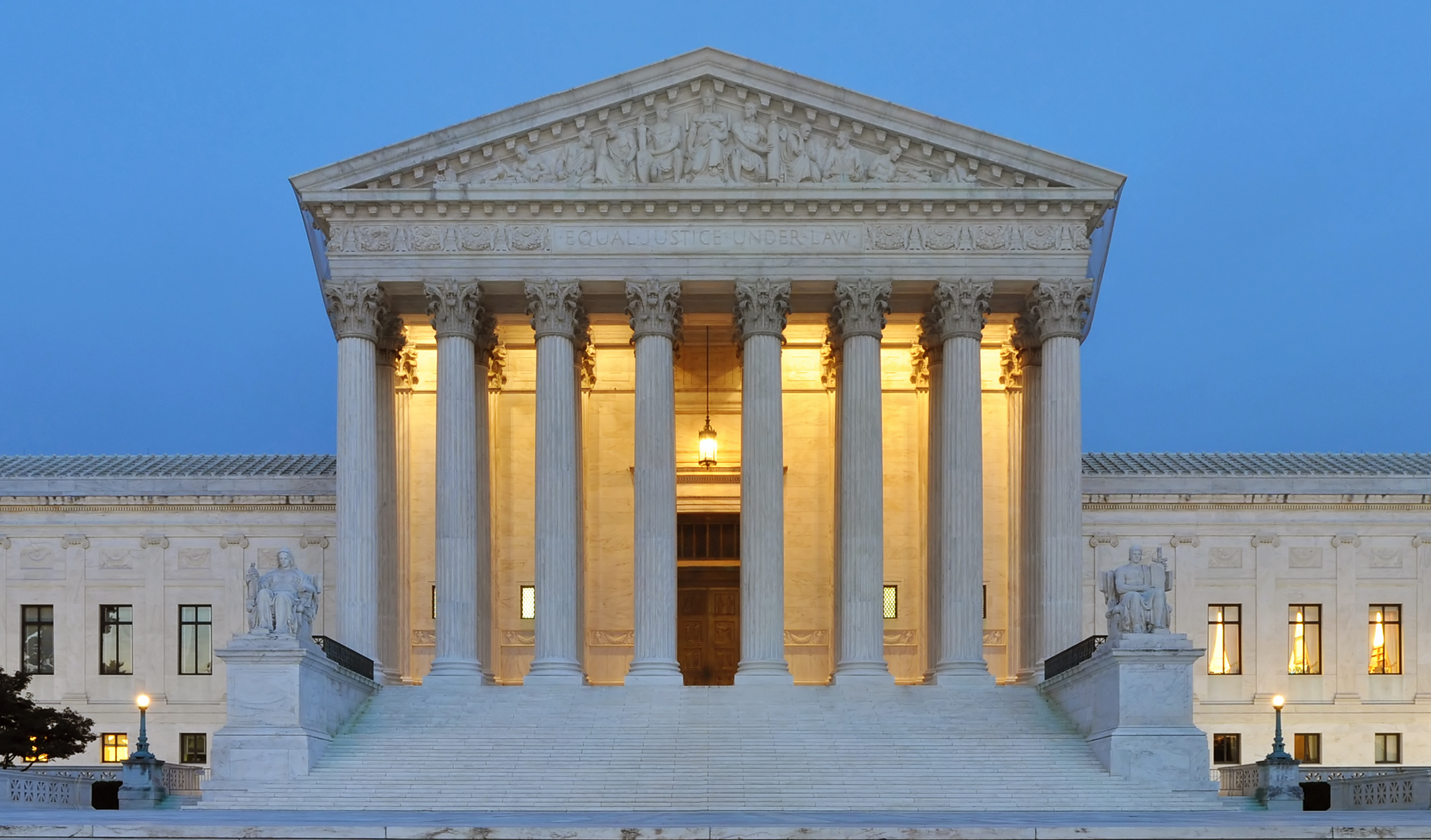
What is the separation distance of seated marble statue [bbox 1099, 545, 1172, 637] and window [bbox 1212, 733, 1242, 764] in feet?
52.6

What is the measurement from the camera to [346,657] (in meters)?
45.1

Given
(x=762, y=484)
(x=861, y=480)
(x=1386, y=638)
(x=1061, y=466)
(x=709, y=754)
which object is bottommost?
(x=709, y=754)

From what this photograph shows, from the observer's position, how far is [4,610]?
55.8 meters

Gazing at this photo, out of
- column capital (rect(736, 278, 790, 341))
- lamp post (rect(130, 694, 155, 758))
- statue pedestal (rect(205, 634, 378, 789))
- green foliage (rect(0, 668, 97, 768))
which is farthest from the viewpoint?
column capital (rect(736, 278, 790, 341))

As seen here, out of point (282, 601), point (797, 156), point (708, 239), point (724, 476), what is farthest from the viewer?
point (724, 476)

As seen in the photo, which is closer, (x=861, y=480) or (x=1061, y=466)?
(x=1061, y=466)

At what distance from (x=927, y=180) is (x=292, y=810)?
23663mm

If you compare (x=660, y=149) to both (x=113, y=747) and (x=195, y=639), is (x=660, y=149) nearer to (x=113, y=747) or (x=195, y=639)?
(x=195, y=639)

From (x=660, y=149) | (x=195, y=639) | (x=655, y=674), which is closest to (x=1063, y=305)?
(x=660, y=149)

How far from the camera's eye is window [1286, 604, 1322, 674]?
182 feet

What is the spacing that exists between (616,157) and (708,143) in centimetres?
251

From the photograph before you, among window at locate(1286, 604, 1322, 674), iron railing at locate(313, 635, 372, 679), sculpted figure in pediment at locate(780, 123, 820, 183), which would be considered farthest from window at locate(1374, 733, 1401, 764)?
iron railing at locate(313, 635, 372, 679)

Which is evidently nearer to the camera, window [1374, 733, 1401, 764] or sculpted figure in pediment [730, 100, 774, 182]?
sculpted figure in pediment [730, 100, 774, 182]

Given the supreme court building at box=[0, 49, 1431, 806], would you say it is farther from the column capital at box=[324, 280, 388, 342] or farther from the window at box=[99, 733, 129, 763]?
the window at box=[99, 733, 129, 763]
